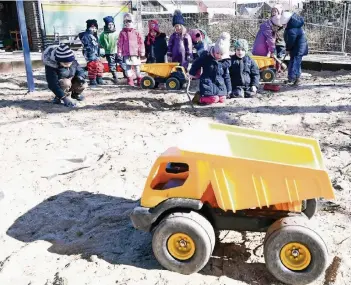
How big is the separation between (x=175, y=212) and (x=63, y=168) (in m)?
1.78

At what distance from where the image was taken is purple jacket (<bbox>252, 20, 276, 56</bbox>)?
320 inches

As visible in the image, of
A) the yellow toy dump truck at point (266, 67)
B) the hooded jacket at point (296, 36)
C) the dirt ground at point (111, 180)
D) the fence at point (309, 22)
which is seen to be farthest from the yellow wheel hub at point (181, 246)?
the fence at point (309, 22)

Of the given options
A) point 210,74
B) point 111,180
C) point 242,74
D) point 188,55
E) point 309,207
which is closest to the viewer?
point 309,207

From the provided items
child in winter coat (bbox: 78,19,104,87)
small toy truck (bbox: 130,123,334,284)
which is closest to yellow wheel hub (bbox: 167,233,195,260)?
small toy truck (bbox: 130,123,334,284)

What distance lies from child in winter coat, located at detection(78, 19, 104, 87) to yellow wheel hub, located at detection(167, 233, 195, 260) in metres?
6.33

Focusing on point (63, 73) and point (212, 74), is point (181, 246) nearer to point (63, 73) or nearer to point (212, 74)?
point (212, 74)

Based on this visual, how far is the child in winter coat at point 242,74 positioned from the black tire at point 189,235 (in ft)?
14.9

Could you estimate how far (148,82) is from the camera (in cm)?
754

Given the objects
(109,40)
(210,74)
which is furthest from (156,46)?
(210,74)

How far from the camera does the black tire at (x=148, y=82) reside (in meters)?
7.50

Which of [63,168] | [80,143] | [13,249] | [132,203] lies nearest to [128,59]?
[80,143]

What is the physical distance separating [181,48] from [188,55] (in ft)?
0.69

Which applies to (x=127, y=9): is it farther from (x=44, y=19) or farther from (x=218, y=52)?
(x=218, y=52)

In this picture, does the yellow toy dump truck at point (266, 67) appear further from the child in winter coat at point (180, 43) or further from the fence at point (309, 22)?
the fence at point (309, 22)
